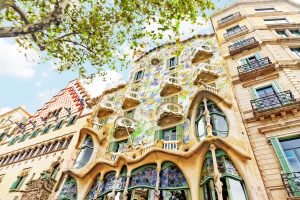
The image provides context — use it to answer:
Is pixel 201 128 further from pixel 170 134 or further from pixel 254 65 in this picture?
pixel 254 65

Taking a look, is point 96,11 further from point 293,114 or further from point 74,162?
point 293,114

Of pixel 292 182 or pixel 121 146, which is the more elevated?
pixel 121 146

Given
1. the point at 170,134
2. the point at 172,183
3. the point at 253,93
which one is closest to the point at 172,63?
Result: the point at 170,134

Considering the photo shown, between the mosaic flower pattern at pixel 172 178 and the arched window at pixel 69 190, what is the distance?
586 centimetres

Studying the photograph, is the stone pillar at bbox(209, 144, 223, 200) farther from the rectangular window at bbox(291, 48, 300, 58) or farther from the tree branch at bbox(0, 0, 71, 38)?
the rectangular window at bbox(291, 48, 300, 58)

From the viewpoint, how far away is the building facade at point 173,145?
9.70 metres

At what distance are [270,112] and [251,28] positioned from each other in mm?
9936

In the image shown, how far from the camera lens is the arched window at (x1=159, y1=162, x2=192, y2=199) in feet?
33.4

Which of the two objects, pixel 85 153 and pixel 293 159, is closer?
pixel 293 159

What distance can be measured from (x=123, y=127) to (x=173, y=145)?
4.83 meters

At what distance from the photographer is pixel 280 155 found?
9531 millimetres

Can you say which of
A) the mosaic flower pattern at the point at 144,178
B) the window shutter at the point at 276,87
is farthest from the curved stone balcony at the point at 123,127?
the window shutter at the point at 276,87

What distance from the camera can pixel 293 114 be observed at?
10656 mm

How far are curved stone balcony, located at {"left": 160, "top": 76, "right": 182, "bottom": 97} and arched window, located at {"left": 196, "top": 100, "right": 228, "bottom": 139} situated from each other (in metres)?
4.11
